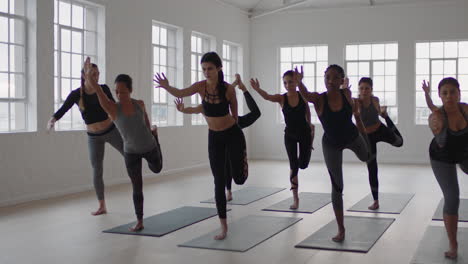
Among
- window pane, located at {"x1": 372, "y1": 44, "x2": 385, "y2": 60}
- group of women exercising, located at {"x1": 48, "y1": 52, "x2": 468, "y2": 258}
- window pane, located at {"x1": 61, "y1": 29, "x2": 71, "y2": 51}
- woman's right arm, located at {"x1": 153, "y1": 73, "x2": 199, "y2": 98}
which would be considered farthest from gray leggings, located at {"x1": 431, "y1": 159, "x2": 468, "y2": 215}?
window pane, located at {"x1": 372, "y1": 44, "x2": 385, "y2": 60}

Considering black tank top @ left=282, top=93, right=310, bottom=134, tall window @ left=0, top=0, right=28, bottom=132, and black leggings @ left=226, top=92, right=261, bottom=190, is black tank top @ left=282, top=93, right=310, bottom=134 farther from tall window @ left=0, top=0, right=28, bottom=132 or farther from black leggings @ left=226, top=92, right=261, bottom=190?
tall window @ left=0, top=0, right=28, bottom=132

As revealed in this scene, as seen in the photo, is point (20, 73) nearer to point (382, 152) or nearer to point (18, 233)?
point (18, 233)

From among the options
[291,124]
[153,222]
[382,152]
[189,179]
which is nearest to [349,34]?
[382,152]

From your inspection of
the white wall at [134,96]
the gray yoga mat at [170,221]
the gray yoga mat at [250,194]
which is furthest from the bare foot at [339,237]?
the white wall at [134,96]

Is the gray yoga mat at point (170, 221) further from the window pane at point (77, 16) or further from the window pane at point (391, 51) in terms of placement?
the window pane at point (391, 51)

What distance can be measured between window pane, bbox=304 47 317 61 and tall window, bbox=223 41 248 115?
59.3 inches

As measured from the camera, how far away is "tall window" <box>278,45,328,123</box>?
12594 millimetres

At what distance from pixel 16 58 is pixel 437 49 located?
8643 millimetres

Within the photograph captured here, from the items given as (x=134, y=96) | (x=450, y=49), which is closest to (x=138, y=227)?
(x=134, y=96)

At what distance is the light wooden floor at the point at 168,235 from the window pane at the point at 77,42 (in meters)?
2.00

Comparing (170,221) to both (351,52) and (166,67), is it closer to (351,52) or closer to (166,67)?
(166,67)

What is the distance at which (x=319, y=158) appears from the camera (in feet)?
40.9

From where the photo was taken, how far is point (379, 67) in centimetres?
1220

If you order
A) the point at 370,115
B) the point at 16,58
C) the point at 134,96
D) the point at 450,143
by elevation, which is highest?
the point at 16,58
